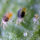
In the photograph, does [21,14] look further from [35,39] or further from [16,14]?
[35,39]

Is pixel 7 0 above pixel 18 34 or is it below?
above

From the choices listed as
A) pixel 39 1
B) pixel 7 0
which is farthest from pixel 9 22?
pixel 39 1

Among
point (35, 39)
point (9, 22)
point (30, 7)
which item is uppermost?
point (30, 7)

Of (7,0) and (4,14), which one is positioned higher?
(7,0)

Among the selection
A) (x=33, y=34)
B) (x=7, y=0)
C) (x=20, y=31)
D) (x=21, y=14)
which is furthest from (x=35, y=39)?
(x=7, y=0)

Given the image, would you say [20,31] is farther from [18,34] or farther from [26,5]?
[26,5]
